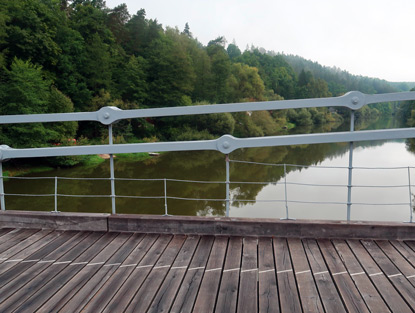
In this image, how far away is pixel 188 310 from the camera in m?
2.26

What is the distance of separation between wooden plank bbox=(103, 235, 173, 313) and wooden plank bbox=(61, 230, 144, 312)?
18 centimetres

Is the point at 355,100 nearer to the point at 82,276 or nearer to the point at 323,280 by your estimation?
the point at 323,280

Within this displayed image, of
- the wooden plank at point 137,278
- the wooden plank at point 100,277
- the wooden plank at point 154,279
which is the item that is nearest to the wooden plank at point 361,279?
the wooden plank at point 154,279

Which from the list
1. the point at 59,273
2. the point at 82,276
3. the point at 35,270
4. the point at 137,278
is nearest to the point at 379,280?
the point at 137,278

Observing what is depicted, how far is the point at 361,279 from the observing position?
2.62 metres

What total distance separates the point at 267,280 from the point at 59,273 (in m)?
1.70

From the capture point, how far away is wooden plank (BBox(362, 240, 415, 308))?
2.38m

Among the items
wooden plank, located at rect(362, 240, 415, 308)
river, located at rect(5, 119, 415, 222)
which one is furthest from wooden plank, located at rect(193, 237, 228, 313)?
river, located at rect(5, 119, 415, 222)

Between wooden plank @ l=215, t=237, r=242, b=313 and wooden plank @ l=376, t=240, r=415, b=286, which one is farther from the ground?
wooden plank @ l=376, t=240, r=415, b=286

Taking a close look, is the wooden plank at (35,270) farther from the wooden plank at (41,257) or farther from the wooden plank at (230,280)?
the wooden plank at (230,280)

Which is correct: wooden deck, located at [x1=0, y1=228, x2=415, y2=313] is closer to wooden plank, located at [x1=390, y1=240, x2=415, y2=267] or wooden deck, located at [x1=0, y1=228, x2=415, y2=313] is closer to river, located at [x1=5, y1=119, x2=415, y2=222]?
wooden plank, located at [x1=390, y1=240, x2=415, y2=267]

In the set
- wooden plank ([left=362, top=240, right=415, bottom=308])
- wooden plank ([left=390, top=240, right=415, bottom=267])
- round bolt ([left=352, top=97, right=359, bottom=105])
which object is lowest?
wooden plank ([left=362, top=240, right=415, bottom=308])

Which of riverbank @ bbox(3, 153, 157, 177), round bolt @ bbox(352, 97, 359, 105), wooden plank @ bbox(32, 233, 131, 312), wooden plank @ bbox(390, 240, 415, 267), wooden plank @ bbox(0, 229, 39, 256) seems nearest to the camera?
wooden plank @ bbox(32, 233, 131, 312)

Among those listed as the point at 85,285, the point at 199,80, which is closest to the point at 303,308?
the point at 85,285
